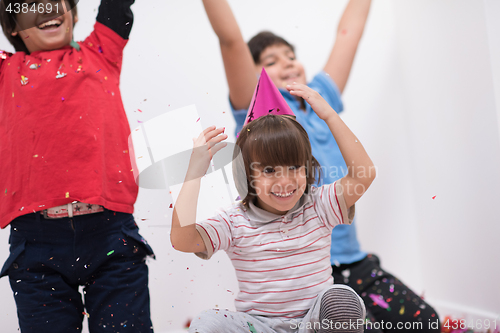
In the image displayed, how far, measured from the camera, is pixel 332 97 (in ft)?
3.42

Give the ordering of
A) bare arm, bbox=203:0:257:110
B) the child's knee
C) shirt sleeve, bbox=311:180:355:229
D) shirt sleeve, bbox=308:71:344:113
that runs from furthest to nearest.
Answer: shirt sleeve, bbox=308:71:344:113 → bare arm, bbox=203:0:257:110 → shirt sleeve, bbox=311:180:355:229 → the child's knee

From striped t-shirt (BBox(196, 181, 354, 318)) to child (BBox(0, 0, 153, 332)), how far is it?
0.18 m

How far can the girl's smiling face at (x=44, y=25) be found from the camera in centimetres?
78

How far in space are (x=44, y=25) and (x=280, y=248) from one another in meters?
0.60

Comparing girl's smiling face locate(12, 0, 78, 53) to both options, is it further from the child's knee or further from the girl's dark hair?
the child's knee

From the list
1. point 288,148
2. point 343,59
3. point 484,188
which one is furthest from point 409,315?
point 343,59

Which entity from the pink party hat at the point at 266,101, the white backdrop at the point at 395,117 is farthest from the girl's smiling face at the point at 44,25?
the pink party hat at the point at 266,101

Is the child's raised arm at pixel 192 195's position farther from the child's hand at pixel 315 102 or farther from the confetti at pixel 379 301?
the confetti at pixel 379 301

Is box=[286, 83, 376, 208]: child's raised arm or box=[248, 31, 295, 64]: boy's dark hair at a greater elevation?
box=[248, 31, 295, 64]: boy's dark hair

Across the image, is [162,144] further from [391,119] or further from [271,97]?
[391,119]

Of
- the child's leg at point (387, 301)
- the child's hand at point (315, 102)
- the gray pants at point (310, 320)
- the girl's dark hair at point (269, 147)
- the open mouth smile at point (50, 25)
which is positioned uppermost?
the open mouth smile at point (50, 25)

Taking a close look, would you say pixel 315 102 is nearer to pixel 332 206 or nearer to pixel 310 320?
pixel 332 206

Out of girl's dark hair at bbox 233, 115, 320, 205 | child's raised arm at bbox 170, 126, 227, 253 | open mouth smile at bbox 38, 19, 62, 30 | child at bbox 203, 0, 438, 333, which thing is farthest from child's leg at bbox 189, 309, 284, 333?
open mouth smile at bbox 38, 19, 62, 30

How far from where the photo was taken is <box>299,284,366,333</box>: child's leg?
2.01 ft
